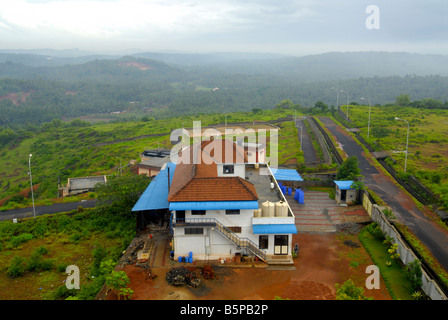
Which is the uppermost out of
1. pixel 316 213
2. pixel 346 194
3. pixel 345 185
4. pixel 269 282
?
pixel 345 185

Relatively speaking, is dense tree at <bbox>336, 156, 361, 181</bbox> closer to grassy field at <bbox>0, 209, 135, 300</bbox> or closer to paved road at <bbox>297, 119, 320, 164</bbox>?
paved road at <bbox>297, 119, 320, 164</bbox>

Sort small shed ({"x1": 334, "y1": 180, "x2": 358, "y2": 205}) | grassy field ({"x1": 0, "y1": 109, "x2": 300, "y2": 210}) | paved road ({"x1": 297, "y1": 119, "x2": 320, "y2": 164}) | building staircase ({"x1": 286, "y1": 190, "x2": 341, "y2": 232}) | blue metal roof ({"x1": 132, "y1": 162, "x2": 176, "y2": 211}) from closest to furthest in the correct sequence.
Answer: blue metal roof ({"x1": 132, "y1": 162, "x2": 176, "y2": 211}) < building staircase ({"x1": 286, "y1": 190, "x2": 341, "y2": 232}) < small shed ({"x1": 334, "y1": 180, "x2": 358, "y2": 205}) < paved road ({"x1": 297, "y1": 119, "x2": 320, "y2": 164}) < grassy field ({"x1": 0, "y1": 109, "x2": 300, "y2": 210})

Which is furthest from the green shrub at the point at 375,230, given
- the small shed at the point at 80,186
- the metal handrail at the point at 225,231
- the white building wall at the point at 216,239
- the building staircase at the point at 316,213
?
the small shed at the point at 80,186

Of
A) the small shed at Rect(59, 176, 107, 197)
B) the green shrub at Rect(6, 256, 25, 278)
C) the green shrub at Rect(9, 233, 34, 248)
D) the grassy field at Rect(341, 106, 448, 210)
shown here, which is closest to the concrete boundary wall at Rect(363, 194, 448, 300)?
the grassy field at Rect(341, 106, 448, 210)

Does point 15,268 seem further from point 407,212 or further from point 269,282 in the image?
point 407,212

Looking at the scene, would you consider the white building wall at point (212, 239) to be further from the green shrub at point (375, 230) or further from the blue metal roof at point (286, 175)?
the blue metal roof at point (286, 175)

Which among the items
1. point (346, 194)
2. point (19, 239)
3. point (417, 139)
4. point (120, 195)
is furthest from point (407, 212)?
point (19, 239)
